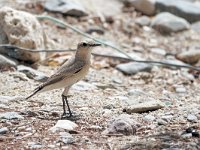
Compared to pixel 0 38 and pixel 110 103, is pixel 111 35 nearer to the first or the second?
pixel 0 38

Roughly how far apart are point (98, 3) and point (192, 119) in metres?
6.59

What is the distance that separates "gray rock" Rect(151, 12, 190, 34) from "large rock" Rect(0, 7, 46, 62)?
3831mm

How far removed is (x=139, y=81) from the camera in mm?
9422

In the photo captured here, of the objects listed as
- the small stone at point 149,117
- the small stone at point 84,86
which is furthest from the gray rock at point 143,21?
the small stone at point 149,117

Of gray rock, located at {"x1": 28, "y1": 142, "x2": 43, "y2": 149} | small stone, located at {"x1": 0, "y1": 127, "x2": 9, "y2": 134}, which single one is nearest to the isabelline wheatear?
small stone, located at {"x1": 0, "y1": 127, "x2": 9, "y2": 134}

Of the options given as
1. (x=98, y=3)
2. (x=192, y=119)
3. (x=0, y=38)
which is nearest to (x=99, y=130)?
(x=192, y=119)

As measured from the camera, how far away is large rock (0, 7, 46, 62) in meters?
8.64

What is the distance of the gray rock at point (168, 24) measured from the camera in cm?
1196

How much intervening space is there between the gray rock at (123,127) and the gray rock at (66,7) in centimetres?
572

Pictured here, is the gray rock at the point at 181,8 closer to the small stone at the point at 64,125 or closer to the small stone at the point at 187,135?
the small stone at the point at 64,125

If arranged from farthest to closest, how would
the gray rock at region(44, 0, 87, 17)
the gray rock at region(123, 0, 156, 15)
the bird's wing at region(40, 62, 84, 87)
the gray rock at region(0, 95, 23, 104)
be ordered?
the gray rock at region(123, 0, 156, 15) → the gray rock at region(44, 0, 87, 17) → the gray rock at region(0, 95, 23, 104) → the bird's wing at region(40, 62, 84, 87)

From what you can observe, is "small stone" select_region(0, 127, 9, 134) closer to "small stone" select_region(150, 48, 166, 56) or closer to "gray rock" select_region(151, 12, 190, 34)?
"small stone" select_region(150, 48, 166, 56)

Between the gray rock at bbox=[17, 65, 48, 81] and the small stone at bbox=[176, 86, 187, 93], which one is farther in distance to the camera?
the small stone at bbox=[176, 86, 187, 93]

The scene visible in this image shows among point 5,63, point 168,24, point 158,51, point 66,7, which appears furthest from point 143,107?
point 168,24
